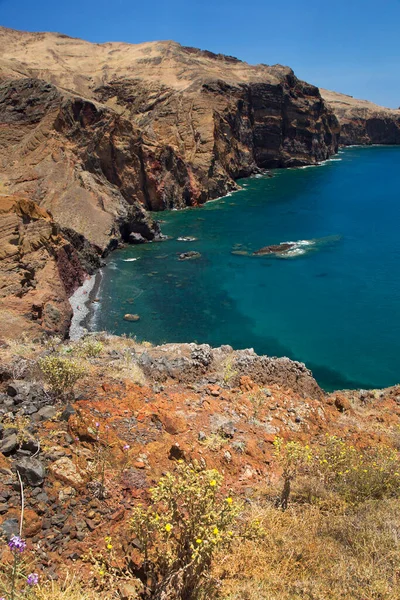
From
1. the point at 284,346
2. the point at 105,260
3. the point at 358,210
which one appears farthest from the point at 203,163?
the point at 284,346

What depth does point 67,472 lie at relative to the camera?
625cm

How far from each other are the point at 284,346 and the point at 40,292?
14018mm

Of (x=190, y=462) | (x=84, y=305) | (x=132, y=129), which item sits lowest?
(x=84, y=305)

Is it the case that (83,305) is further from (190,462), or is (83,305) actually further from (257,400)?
(190,462)

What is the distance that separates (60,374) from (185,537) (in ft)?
15.4

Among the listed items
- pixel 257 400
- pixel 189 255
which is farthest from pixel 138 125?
pixel 257 400

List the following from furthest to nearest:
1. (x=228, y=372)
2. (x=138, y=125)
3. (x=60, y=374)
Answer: (x=138, y=125)
(x=228, y=372)
(x=60, y=374)

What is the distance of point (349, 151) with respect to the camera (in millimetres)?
121438

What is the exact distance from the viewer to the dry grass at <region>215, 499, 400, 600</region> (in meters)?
5.02

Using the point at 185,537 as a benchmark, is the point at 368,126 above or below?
above

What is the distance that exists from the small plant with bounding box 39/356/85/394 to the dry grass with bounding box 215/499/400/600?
14.4ft

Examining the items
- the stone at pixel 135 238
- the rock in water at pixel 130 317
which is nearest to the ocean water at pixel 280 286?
the rock in water at pixel 130 317

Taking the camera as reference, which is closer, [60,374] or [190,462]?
[190,462]

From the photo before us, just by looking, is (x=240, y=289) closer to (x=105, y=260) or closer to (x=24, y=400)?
(x=105, y=260)
